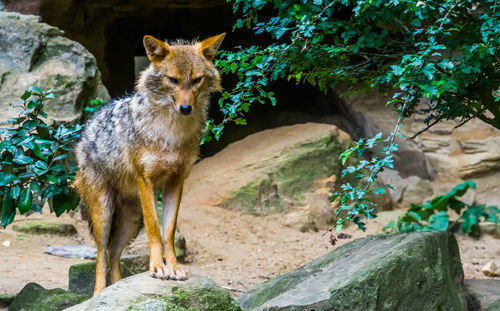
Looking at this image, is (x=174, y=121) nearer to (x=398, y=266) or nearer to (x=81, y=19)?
(x=398, y=266)

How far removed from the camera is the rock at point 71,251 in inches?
260

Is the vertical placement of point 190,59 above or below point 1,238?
above

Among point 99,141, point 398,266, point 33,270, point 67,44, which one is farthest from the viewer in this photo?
point 67,44

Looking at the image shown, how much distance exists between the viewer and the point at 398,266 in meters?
4.32

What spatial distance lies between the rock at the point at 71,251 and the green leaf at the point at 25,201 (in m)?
2.21

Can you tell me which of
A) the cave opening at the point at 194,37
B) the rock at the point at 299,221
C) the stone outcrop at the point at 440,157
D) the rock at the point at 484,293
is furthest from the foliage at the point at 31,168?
the stone outcrop at the point at 440,157

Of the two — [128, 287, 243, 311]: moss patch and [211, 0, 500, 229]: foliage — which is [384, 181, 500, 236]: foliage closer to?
[211, 0, 500, 229]: foliage

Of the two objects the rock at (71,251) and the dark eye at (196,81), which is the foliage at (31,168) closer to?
the dark eye at (196,81)

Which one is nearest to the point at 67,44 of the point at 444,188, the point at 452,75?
the point at 452,75

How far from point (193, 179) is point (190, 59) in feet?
19.8

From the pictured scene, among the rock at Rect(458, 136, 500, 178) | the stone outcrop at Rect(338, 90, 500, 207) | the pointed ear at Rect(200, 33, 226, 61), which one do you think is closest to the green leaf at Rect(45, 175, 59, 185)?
the pointed ear at Rect(200, 33, 226, 61)

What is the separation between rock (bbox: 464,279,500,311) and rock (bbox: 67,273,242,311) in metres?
2.39

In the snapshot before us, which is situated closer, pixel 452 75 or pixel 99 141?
pixel 452 75

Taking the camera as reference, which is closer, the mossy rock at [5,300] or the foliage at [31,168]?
the foliage at [31,168]
